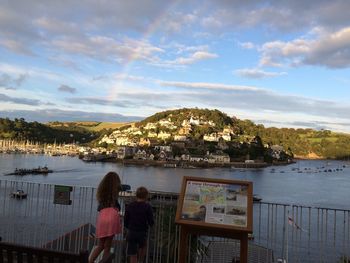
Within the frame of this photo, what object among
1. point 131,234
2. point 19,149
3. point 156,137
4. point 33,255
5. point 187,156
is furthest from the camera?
point 156,137

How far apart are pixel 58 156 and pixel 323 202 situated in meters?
119

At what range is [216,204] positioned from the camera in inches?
221

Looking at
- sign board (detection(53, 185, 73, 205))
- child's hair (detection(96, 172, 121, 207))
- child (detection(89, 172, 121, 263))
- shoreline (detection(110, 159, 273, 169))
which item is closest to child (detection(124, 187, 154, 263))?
child (detection(89, 172, 121, 263))

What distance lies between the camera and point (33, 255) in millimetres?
3404

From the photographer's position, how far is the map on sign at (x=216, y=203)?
217 inches

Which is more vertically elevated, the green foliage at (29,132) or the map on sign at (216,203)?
the green foliage at (29,132)

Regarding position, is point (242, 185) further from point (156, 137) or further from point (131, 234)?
point (156, 137)

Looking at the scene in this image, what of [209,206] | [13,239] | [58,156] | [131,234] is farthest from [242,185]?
[58,156]

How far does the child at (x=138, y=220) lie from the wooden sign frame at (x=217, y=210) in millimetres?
477

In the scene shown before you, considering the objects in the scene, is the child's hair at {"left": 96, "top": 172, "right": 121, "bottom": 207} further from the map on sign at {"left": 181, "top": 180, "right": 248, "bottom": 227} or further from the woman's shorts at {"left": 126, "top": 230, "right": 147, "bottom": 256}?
the map on sign at {"left": 181, "top": 180, "right": 248, "bottom": 227}

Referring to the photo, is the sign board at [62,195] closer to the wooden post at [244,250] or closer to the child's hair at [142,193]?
the child's hair at [142,193]

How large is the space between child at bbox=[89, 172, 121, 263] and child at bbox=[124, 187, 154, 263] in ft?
0.81

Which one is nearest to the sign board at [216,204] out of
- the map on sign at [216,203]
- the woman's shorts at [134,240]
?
the map on sign at [216,203]

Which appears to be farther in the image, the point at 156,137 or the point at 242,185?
the point at 156,137
